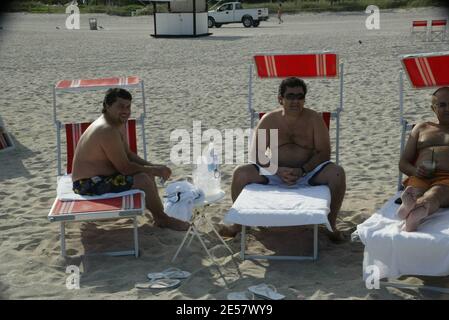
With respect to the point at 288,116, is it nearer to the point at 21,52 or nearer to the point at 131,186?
the point at 131,186

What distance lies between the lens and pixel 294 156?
4.80 meters

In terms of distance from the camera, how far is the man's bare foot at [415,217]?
362 centimetres

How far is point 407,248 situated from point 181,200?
1398 millimetres

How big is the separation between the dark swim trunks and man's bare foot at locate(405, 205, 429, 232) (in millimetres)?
1984

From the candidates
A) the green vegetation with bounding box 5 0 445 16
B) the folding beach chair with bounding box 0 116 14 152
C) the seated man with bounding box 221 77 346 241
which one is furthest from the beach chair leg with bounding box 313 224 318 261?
the green vegetation with bounding box 5 0 445 16

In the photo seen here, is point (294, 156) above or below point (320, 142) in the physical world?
below

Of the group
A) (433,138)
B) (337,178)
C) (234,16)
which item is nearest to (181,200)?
(337,178)

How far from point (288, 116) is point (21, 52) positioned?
16.5 metres

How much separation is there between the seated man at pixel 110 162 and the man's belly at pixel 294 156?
2.94 feet

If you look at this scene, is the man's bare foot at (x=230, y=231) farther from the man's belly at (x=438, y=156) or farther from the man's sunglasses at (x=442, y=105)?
the man's sunglasses at (x=442, y=105)

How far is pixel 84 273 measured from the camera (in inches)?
158

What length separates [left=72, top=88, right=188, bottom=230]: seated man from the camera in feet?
14.5

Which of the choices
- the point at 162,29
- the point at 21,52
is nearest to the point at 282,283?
the point at 21,52
